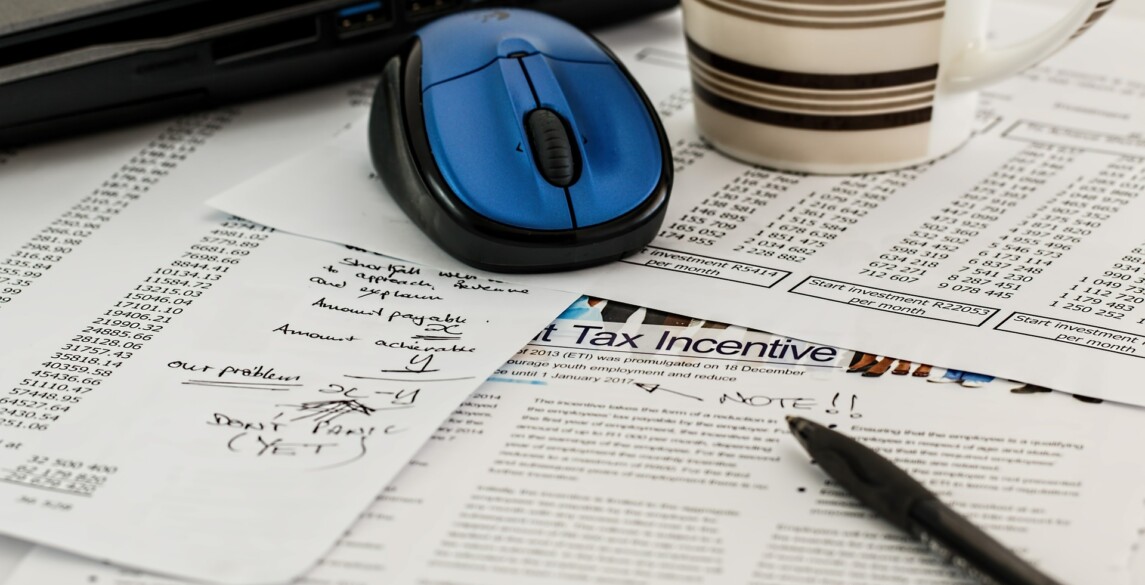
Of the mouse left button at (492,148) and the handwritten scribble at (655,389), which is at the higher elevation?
the mouse left button at (492,148)

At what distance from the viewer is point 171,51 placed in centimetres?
66

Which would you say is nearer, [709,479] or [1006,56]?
[709,479]

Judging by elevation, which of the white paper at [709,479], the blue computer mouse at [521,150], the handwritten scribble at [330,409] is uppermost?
the blue computer mouse at [521,150]

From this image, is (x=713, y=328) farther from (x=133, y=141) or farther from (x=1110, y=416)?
(x=133, y=141)

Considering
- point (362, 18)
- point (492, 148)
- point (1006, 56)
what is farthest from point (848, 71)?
point (362, 18)

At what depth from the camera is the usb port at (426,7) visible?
709 millimetres

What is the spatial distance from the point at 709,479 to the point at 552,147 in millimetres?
181

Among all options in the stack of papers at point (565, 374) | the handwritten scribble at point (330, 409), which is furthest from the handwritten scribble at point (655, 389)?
the handwritten scribble at point (330, 409)

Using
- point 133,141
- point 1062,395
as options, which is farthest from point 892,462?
point 133,141

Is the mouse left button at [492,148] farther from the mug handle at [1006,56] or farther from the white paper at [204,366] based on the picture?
the mug handle at [1006,56]

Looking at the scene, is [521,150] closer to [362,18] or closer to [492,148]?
[492,148]

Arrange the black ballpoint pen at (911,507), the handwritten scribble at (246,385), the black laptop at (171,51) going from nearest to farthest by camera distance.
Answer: the black ballpoint pen at (911,507), the handwritten scribble at (246,385), the black laptop at (171,51)

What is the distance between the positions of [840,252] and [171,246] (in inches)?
12.7

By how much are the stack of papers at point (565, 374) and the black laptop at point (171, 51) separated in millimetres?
35
